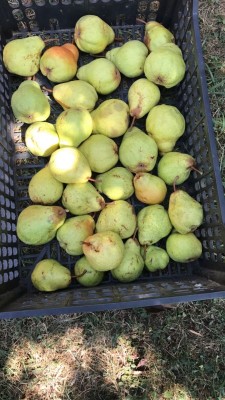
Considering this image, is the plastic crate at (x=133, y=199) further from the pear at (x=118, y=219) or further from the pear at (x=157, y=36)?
the pear at (x=118, y=219)

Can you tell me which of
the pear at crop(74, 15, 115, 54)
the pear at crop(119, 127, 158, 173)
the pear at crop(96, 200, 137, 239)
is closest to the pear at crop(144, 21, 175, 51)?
the pear at crop(74, 15, 115, 54)

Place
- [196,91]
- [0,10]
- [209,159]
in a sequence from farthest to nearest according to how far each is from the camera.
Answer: [0,10], [196,91], [209,159]

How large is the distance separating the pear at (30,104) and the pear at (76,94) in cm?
7

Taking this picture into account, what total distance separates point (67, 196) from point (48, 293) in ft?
1.40

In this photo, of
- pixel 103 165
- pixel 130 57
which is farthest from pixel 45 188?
pixel 130 57

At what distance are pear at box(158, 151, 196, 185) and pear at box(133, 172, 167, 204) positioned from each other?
0.14ft

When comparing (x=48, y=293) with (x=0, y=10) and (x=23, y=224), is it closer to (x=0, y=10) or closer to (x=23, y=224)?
(x=23, y=224)

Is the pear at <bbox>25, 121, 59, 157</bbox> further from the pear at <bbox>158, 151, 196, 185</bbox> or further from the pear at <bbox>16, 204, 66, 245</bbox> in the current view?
the pear at <bbox>158, 151, 196, 185</bbox>

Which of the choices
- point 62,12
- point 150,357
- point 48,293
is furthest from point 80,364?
point 62,12

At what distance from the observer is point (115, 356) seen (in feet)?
6.58

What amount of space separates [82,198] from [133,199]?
297 mm

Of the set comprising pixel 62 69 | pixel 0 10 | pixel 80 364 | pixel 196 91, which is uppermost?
pixel 0 10

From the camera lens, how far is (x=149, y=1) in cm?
198

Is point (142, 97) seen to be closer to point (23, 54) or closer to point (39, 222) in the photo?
point (23, 54)
